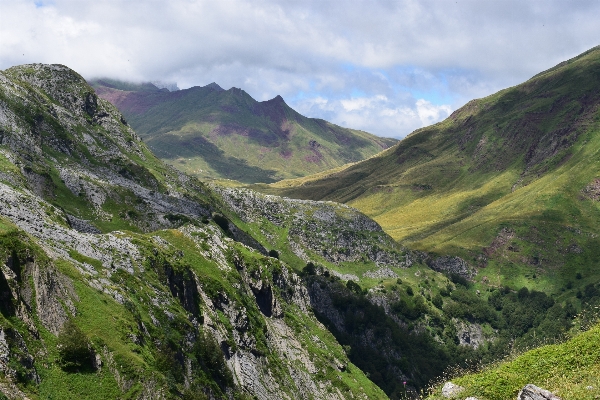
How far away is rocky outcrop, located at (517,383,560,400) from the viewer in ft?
98.5

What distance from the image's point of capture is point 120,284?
76.5 m

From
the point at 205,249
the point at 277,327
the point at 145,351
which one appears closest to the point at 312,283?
the point at 277,327

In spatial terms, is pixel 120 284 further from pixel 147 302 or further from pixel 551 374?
pixel 551 374

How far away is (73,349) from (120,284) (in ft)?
80.8

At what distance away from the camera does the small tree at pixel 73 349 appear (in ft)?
171

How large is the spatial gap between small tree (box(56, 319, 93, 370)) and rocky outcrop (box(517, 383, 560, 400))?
45.5 metres

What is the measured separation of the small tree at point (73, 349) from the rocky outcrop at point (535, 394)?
149 feet

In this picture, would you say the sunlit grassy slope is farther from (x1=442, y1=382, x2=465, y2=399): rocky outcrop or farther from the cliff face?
the cliff face

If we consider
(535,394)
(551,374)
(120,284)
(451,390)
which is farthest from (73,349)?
(551,374)

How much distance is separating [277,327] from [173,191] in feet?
248

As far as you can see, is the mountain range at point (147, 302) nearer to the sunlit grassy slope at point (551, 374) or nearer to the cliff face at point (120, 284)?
Result: the sunlit grassy slope at point (551, 374)

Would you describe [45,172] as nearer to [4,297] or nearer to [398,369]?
[4,297]

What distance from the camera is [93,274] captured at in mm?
73750

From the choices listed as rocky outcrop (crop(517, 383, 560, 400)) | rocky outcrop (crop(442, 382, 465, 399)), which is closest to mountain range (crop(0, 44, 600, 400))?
rocky outcrop (crop(442, 382, 465, 399))
